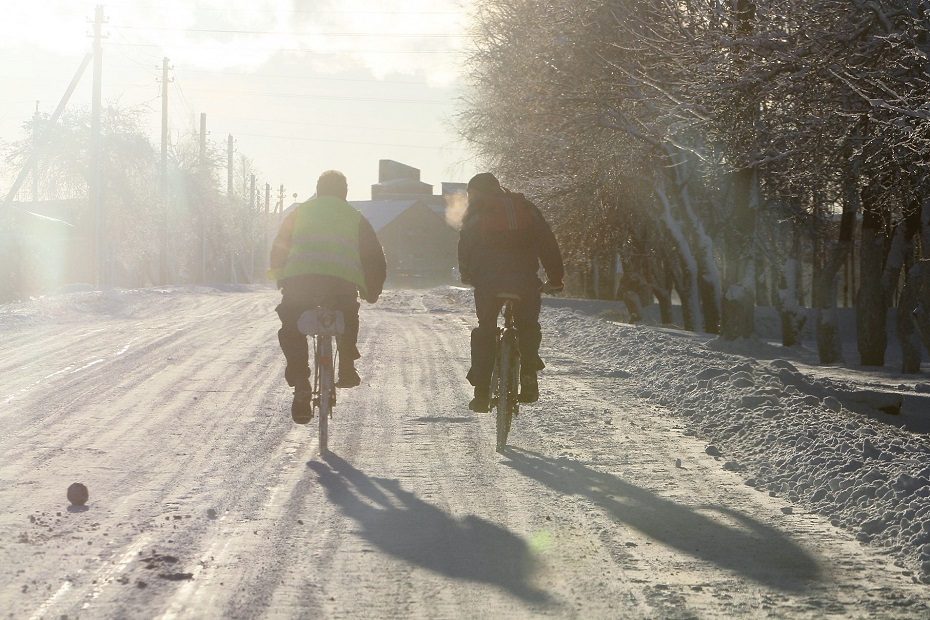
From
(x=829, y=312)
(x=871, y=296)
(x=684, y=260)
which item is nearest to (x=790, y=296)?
(x=829, y=312)

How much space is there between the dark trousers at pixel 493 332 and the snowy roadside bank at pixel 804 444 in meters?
1.49

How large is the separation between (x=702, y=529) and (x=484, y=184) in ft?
11.6

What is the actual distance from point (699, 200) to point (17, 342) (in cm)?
→ 1484

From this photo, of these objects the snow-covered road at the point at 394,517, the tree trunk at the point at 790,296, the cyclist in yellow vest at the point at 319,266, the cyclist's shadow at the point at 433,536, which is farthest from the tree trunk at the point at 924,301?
the cyclist's shadow at the point at 433,536

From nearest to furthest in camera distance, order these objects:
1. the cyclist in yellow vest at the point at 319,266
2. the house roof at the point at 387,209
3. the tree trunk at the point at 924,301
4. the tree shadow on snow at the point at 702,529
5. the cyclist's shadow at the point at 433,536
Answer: the cyclist's shadow at the point at 433,536 < the tree shadow on snow at the point at 702,529 < the cyclist in yellow vest at the point at 319,266 < the tree trunk at the point at 924,301 < the house roof at the point at 387,209

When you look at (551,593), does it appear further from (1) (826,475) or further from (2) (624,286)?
(2) (624,286)

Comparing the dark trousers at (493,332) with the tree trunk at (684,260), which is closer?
the dark trousers at (493,332)

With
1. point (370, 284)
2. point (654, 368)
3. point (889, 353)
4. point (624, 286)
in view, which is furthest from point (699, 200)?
point (370, 284)

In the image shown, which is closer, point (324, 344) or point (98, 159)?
point (324, 344)

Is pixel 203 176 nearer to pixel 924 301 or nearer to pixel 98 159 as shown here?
pixel 98 159

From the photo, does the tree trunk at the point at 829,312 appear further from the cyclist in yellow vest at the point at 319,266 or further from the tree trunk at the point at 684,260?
the cyclist in yellow vest at the point at 319,266

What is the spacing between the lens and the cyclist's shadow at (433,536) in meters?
5.62

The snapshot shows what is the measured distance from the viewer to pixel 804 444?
9094 mm

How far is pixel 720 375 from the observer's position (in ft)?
43.8
